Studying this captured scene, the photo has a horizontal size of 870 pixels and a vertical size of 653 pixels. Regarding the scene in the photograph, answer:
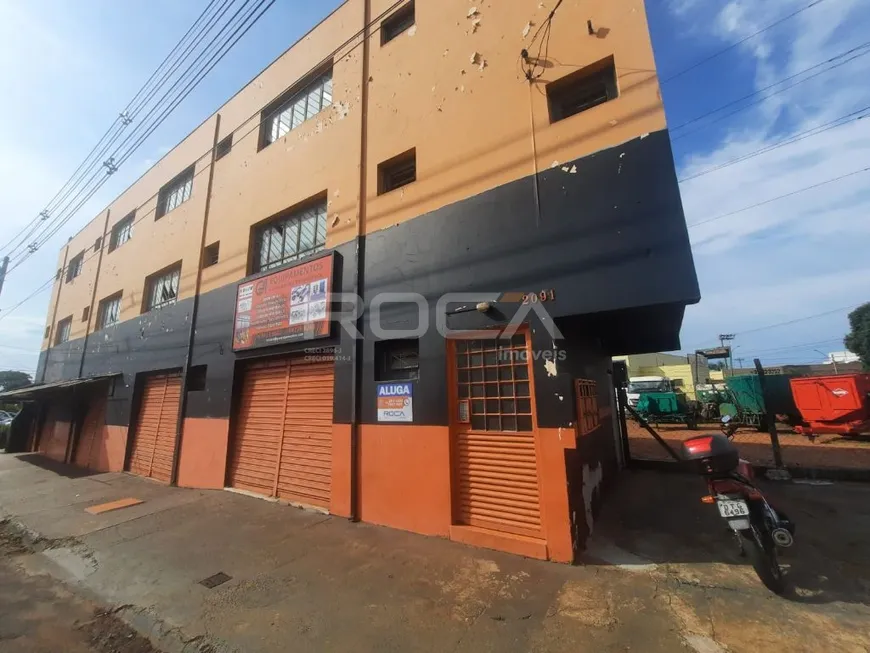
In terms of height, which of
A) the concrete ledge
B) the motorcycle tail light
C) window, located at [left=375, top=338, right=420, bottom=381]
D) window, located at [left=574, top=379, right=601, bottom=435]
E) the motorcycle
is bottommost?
the concrete ledge

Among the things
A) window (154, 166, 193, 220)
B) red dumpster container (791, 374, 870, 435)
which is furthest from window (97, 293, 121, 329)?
red dumpster container (791, 374, 870, 435)

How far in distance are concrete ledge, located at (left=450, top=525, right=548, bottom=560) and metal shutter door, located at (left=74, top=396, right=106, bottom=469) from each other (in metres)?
14.1

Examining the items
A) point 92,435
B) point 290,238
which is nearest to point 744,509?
point 290,238

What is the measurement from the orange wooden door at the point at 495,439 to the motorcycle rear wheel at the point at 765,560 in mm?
1867

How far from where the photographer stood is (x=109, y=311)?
14.6 metres

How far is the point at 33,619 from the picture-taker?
3.50 m

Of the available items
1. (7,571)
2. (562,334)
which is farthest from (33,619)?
(562,334)

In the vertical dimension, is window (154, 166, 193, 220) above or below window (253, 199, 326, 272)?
above

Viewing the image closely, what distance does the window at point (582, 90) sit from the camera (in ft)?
15.5

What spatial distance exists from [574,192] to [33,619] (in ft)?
23.1

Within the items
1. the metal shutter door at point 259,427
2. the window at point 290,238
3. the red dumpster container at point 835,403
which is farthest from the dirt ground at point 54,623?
the red dumpster container at point 835,403

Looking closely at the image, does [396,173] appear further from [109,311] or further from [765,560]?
[109,311]

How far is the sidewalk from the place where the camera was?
9.38 ft

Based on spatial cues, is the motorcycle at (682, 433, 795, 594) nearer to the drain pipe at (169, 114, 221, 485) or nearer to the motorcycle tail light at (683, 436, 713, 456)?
the motorcycle tail light at (683, 436, 713, 456)
